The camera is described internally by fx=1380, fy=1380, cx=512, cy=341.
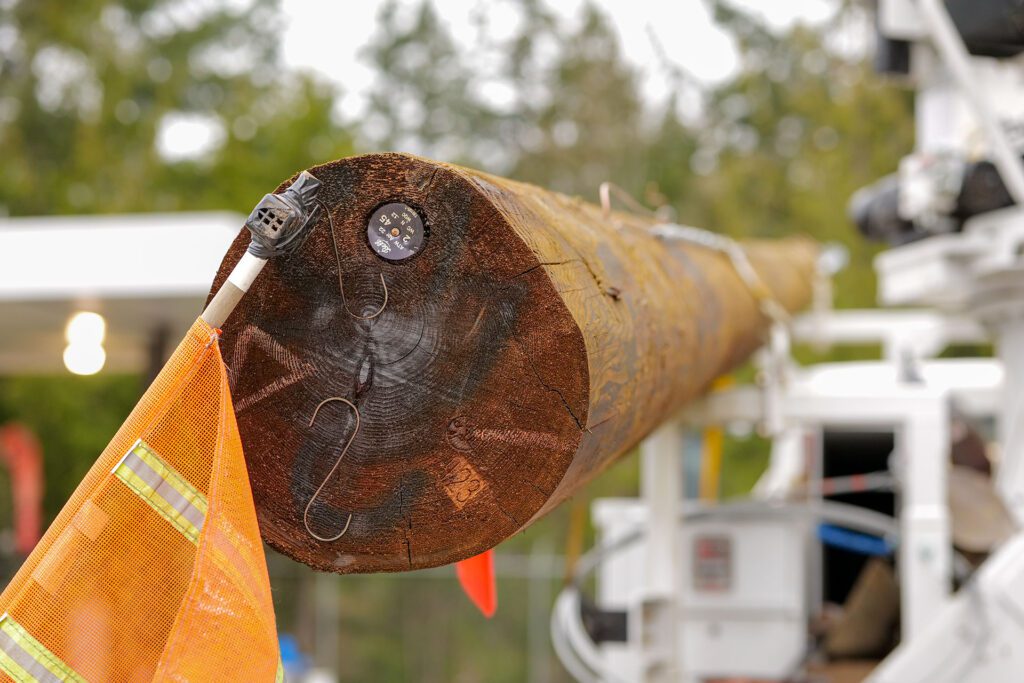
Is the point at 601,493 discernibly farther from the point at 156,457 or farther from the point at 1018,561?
the point at 156,457

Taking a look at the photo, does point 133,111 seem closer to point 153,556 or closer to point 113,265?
point 113,265

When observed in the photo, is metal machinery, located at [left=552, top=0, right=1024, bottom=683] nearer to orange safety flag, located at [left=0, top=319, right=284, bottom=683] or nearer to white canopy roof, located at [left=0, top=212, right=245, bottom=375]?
orange safety flag, located at [left=0, top=319, right=284, bottom=683]

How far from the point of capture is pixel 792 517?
5.76 meters

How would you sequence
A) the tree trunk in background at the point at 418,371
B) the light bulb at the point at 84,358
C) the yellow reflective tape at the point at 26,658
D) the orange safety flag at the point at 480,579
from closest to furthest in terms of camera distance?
1. the yellow reflective tape at the point at 26,658
2. the tree trunk in background at the point at 418,371
3. the orange safety flag at the point at 480,579
4. the light bulb at the point at 84,358

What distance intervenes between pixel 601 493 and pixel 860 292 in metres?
5.11

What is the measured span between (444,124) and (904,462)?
18978 mm

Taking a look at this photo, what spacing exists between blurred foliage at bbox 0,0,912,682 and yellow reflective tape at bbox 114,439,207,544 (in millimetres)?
14902

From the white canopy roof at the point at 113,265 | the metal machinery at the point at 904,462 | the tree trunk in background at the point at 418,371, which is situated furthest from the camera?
the white canopy roof at the point at 113,265

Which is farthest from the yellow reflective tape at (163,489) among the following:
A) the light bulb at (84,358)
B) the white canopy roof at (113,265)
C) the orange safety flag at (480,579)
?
the light bulb at (84,358)

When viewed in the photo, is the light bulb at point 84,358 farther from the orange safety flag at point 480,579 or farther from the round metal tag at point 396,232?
the round metal tag at point 396,232

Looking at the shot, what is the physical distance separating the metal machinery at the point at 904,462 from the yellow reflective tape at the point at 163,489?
9.80ft

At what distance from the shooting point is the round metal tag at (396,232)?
2143mm

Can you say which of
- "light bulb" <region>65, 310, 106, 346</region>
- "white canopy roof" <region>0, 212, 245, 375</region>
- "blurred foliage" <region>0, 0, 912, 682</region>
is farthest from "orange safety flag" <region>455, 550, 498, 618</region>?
"blurred foliage" <region>0, 0, 912, 682</region>

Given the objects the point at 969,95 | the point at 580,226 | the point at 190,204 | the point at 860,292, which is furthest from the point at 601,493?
the point at 580,226
